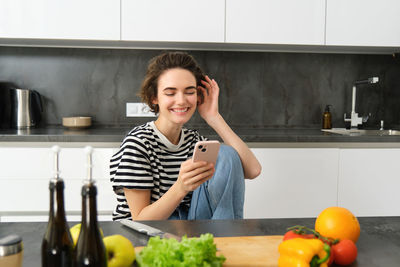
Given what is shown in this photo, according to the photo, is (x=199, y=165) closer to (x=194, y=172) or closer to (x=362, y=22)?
(x=194, y=172)

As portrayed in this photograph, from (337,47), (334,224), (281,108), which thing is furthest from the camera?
(281,108)

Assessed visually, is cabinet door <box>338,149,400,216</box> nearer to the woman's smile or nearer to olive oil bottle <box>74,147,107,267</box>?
the woman's smile

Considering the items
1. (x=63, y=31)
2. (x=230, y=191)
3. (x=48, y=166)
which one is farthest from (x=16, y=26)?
(x=230, y=191)

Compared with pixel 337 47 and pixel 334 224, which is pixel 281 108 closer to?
pixel 337 47

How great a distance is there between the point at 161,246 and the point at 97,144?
1639 mm

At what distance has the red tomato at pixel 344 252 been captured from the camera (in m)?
0.80

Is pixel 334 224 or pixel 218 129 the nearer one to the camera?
pixel 334 224

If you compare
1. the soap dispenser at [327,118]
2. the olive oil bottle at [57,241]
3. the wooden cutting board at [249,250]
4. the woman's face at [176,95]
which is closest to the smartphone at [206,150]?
the wooden cutting board at [249,250]

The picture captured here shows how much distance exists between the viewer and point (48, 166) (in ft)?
7.31

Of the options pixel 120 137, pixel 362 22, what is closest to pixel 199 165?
pixel 120 137

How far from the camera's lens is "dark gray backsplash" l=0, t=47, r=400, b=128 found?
9.20 ft

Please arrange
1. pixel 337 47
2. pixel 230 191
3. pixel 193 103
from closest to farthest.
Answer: pixel 230 191 → pixel 193 103 → pixel 337 47

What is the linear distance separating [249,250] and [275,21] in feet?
6.51

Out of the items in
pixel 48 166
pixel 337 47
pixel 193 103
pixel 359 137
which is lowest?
pixel 48 166
